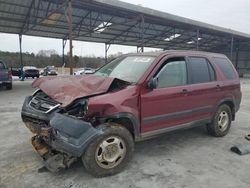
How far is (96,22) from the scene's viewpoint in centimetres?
1948

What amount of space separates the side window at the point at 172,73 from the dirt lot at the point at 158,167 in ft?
3.99

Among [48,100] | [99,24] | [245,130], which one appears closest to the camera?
[48,100]

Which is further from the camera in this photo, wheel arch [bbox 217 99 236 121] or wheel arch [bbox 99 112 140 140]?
wheel arch [bbox 217 99 236 121]

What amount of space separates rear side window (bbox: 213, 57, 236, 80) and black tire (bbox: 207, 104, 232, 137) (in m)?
0.68

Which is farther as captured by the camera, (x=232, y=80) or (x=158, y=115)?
(x=232, y=80)

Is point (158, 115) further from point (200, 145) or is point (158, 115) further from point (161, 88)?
point (200, 145)

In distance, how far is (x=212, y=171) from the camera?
11.5 feet

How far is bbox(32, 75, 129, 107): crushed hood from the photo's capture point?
331cm

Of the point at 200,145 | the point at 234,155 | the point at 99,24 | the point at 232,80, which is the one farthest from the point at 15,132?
the point at 99,24

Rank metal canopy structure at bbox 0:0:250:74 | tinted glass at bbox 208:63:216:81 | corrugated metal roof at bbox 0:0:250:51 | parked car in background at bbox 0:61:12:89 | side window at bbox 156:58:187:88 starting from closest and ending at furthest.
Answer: side window at bbox 156:58:187:88 < tinted glass at bbox 208:63:216:81 < parked car in background at bbox 0:61:12:89 < metal canopy structure at bbox 0:0:250:74 < corrugated metal roof at bbox 0:0:250:51

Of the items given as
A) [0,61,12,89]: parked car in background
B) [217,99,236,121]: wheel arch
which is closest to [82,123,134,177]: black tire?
[217,99,236,121]: wheel arch

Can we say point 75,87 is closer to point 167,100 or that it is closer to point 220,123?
point 167,100

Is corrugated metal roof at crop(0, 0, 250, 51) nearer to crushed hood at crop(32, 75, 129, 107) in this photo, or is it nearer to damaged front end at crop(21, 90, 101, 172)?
Result: crushed hood at crop(32, 75, 129, 107)

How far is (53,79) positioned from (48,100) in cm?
49
